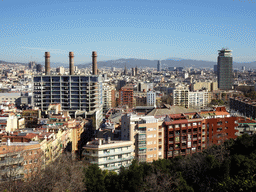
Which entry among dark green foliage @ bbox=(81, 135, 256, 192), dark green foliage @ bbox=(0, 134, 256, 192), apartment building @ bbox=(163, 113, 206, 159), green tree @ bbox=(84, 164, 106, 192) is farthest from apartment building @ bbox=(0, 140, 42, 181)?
apartment building @ bbox=(163, 113, 206, 159)

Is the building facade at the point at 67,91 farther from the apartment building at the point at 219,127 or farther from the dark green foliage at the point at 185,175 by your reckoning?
the dark green foliage at the point at 185,175

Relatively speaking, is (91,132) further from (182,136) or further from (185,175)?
(185,175)

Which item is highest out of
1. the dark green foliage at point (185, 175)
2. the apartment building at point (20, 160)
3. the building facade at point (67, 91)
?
the building facade at point (67, 91)

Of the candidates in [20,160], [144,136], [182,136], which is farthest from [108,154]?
[182,136]

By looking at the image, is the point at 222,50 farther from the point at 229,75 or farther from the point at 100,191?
the point at 100,191

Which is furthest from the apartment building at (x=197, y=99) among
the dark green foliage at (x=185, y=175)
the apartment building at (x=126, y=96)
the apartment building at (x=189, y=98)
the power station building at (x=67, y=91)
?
the dark green foliage at (x=185, y=175)

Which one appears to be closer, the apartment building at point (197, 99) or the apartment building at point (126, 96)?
the apartment building at point (197, 99)

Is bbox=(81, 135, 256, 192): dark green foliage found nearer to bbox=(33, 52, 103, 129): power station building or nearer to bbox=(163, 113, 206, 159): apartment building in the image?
bbox=(163, 113, 206, 159): apartment building

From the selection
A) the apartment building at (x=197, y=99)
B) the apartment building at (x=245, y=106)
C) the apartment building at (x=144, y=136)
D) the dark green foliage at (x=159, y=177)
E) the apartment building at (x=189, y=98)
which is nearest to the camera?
the dark green foliage at (x=159, y=177)
